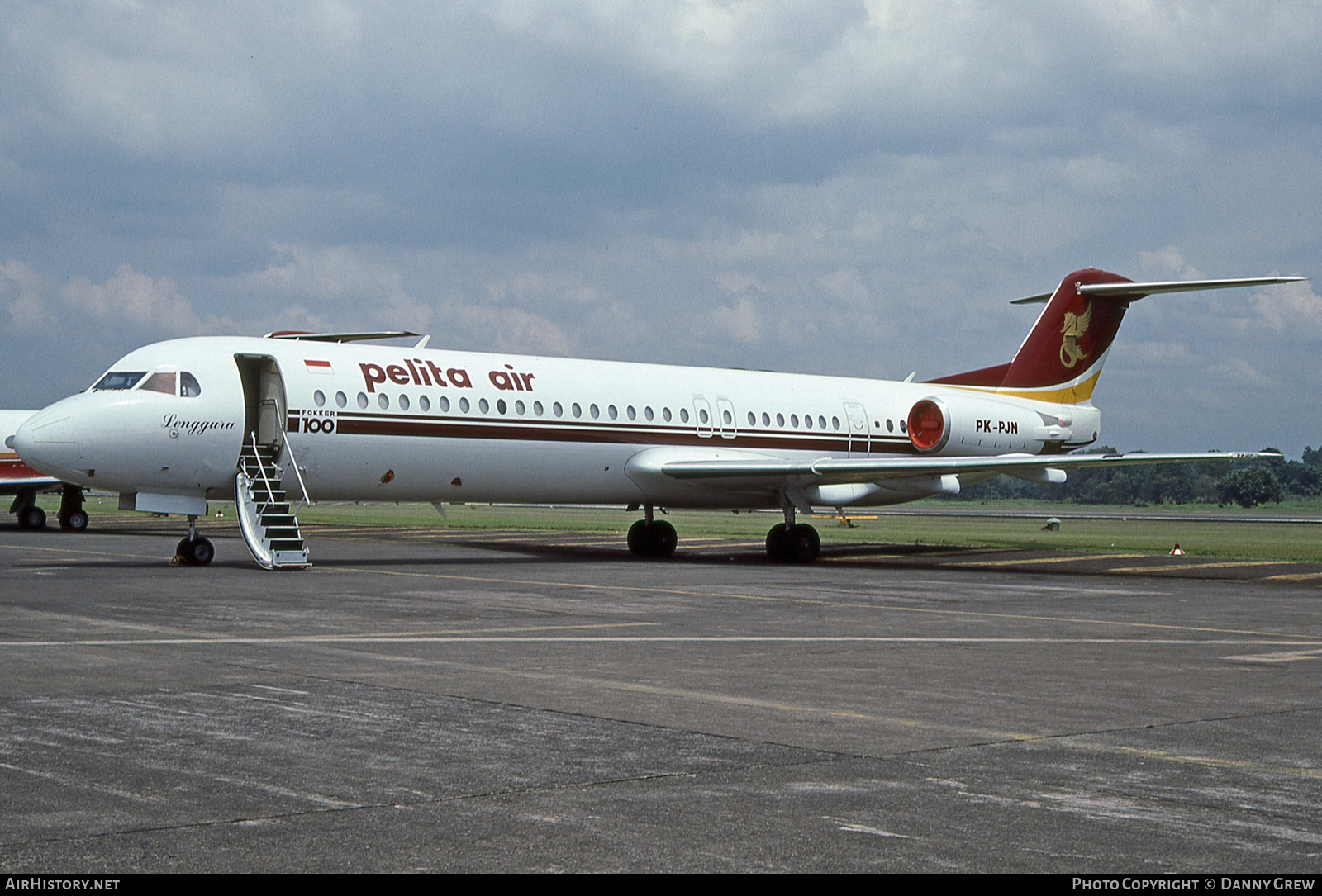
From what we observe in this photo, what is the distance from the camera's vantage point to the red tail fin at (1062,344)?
111 feet

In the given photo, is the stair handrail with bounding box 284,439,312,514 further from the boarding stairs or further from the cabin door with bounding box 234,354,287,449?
the cabin door with bounding box 234,354,287,449

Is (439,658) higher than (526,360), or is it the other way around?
(526,360)

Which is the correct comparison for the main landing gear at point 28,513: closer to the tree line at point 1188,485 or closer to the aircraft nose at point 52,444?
the aircraft nose at point 52,444

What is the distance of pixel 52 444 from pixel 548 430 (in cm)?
858

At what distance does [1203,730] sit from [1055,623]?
270 inches

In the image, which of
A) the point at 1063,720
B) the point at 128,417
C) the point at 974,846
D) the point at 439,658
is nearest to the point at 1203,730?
the point at 1063,720

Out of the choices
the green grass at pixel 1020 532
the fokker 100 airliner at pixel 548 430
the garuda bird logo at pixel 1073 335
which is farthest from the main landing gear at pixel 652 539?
the garuda bird logo at pixel 1073 335

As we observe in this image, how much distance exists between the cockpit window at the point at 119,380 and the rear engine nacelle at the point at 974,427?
17.3 metres

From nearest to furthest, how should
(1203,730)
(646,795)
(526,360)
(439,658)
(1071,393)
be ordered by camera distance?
(646,795)
(1203,730)
(439,658)
(526,360)
(1071,393)

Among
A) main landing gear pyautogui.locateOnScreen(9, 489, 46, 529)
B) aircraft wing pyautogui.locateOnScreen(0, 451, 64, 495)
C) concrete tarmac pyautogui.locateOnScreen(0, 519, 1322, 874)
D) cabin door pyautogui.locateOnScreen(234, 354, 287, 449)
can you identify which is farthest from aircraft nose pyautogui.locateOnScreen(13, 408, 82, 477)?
main landing gear pyautogui.locateOnScreen(9, 489, 46, 529)

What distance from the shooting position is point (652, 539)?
29.5 meters

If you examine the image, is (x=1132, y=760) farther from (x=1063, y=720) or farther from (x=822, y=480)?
(x=822, y=480)

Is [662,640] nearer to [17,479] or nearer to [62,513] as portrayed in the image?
[17,479]

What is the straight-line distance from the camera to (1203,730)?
8.35 meters
